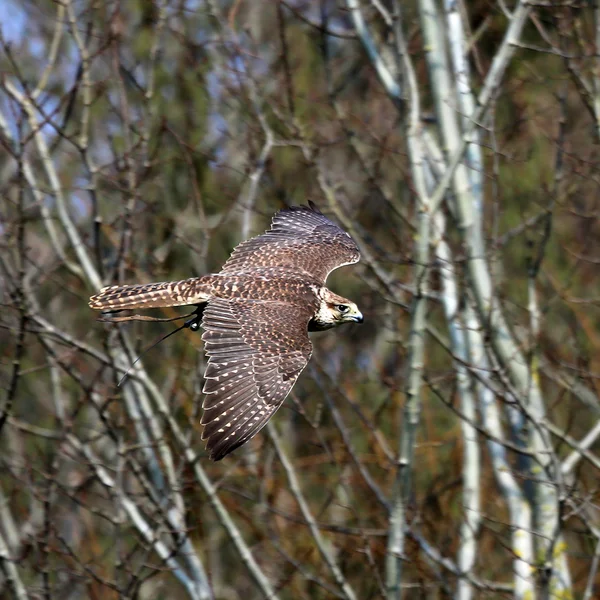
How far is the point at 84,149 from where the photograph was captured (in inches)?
282

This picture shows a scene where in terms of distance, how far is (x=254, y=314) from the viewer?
6.43m

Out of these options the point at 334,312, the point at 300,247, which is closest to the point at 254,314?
the point at 334,312

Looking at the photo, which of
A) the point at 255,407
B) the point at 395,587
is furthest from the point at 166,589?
the point at 255,407

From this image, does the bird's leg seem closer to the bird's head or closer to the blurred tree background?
the blurred tree background

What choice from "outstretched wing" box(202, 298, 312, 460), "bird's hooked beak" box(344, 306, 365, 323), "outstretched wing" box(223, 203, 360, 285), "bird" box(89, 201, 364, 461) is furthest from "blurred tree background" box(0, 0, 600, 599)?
"outstretched wing" box(202, 298, 312, 460)

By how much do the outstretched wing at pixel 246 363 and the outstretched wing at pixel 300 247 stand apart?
3.32 ft

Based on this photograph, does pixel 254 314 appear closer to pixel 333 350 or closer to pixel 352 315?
pixel 352 315

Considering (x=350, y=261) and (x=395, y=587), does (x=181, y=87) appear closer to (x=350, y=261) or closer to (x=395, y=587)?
(x=350, y=261)

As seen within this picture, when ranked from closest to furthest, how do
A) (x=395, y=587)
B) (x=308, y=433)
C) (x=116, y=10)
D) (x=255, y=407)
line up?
(x=255, y=407) → (x=395, y=587) → (x=116, y=10) → (x=308, y=433)

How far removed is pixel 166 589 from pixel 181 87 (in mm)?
6472

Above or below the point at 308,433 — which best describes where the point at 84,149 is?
above

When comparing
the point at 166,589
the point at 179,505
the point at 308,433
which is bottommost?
the point at 166,589

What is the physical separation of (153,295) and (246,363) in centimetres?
87

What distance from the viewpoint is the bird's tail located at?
21.3 ft
